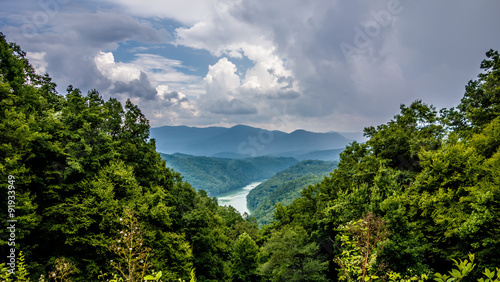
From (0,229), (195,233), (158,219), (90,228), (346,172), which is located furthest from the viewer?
(346,172)

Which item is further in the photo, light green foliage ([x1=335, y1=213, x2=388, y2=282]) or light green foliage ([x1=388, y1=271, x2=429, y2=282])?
light green foliage ([x1=335, y1=213, x2=388, y2=282])

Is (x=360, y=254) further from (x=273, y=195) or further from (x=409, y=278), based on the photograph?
(x=273, y=195)

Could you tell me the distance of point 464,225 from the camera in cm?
998

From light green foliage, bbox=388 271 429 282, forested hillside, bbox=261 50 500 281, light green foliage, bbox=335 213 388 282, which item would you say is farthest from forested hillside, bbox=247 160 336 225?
light green foliage, bbox=388 271 429 282

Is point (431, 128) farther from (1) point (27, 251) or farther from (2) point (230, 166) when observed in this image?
(2) point (230, 166)

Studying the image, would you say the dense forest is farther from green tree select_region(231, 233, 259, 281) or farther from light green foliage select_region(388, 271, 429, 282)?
light green foliage select_region(388, 271, 429, 282)

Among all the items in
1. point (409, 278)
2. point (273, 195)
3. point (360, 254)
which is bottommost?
point (273, 195)

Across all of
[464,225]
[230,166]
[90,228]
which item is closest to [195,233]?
[90,228]

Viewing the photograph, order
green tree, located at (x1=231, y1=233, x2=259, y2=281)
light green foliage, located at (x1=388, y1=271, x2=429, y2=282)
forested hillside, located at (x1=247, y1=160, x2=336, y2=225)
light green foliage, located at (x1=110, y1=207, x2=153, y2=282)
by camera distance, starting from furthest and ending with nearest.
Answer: forested hillside, located at (x1=247, y1=160, x2=336, y2=225) → green tree, located at (x1=231, y1=233, x2=259, y2=281) → light green foliage, located at (x1=110, y1=207, x2=153, y2=282) → light green foliage, located at (x1=388, y1=271, x2=429, y2=282)

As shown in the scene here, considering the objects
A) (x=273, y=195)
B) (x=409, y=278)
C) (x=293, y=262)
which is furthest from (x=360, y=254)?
(x=273, y=195)

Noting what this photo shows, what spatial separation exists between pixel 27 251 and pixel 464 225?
58.4ft

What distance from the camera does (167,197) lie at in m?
18.6

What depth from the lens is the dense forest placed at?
10031 millimetres

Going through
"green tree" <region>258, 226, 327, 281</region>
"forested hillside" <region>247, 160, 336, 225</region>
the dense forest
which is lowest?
"forested hillside" <region>247, 160, 336, 225</region>
